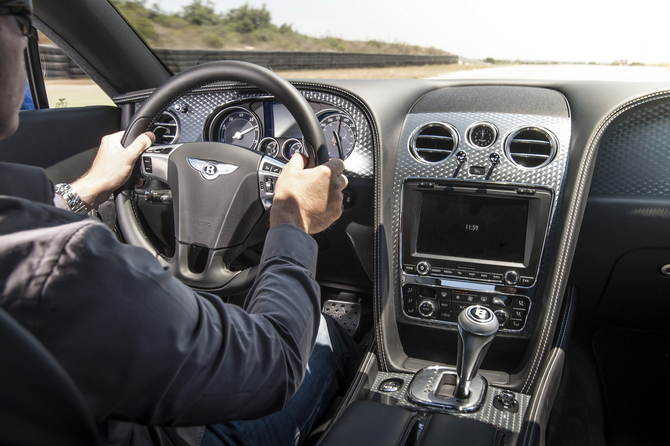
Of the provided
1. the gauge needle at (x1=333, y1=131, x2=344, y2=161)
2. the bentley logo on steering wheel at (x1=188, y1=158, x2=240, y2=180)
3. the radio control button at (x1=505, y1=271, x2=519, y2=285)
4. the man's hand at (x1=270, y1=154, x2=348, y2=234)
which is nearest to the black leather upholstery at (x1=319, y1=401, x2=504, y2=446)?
the man's hand at (x1=270, y1=154, x2=348, y2=234)

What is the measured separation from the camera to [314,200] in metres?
1.29

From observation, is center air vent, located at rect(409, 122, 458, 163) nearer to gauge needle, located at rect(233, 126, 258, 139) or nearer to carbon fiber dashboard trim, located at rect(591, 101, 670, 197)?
carbon fiber dashboard trim, located at rect(591, 101, 670, 197)

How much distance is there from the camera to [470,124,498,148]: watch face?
5.93 ft

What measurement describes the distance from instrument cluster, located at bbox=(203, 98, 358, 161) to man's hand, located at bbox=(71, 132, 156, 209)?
44cm


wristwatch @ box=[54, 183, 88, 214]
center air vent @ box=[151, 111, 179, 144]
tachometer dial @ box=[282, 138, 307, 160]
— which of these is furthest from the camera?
center air vent @ box=[151, 111, 179, 144]

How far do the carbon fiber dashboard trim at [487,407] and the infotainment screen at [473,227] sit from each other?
1.51ft

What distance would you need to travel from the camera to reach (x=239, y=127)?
216 centimetres

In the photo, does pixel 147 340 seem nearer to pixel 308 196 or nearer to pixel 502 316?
pixel 308 196

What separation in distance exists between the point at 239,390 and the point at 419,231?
46.4 inches

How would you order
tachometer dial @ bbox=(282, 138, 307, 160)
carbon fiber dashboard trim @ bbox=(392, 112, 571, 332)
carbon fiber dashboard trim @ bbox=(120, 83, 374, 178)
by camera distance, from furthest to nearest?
1. tachometer dial @ bbox=(282, 138, 307, 160)
2. carbon fiber dashboard trim @ bbox=(120, 83, 374, 178)
3. carbon fiber dashboard trim @ bbox=(392, 112, 571, 332)

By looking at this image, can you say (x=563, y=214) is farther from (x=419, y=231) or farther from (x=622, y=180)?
(x=419, y=231)

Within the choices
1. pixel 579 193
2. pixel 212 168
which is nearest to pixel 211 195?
pixel 212 168

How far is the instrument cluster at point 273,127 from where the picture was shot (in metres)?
2.02

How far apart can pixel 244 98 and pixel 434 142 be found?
31.6 inches
